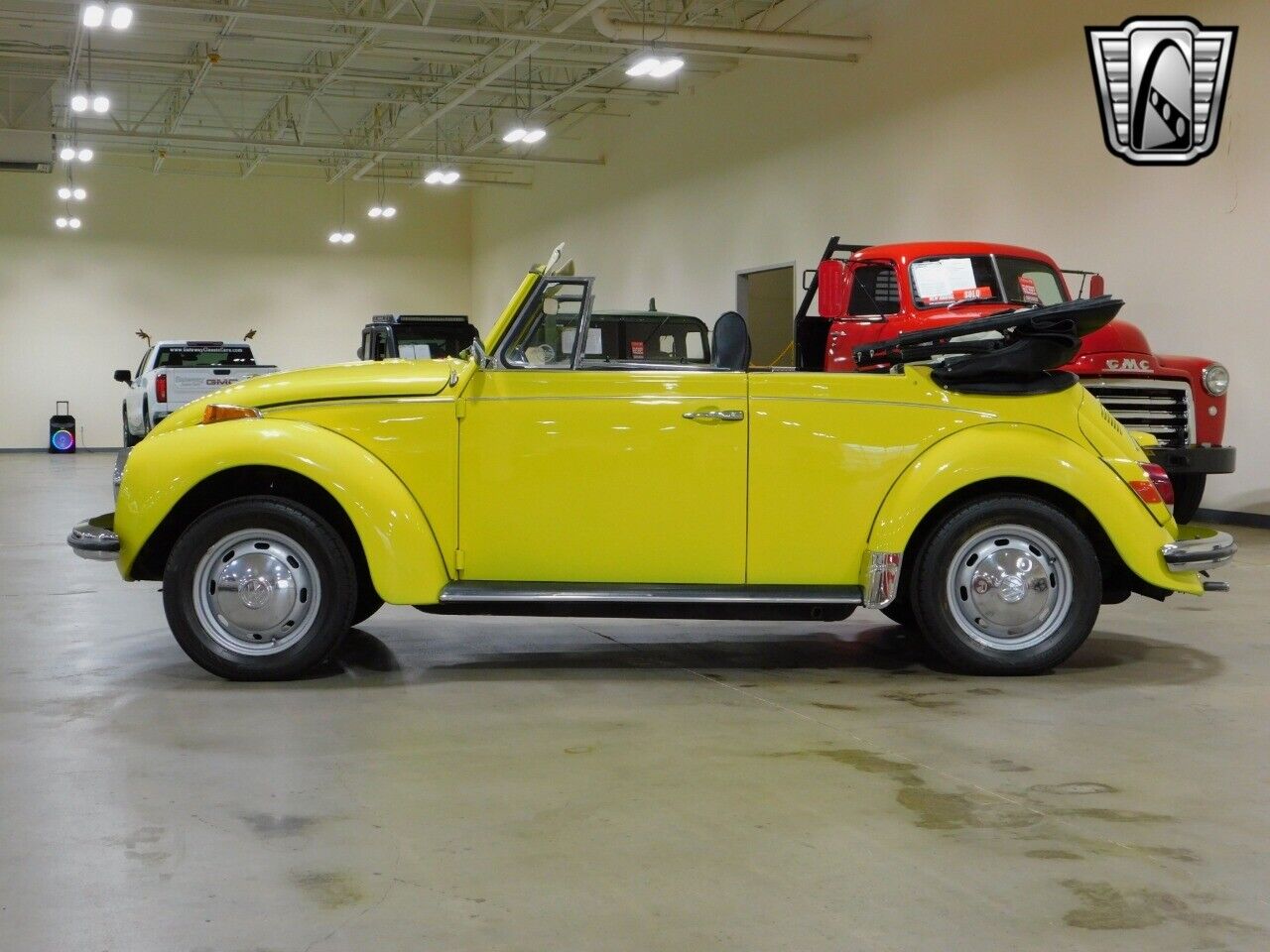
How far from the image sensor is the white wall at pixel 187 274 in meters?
30.6

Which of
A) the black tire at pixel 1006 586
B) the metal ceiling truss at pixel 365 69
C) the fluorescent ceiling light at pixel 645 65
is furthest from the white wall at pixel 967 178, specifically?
the black tire at pixel 1006 586

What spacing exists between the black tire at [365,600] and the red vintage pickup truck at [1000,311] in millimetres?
5599

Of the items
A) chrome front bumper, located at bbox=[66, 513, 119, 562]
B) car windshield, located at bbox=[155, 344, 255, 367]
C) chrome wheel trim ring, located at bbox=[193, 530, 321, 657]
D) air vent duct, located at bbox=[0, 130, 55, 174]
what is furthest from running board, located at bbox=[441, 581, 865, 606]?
air vent duct, located at bbox=[0, 130, 55, 174]

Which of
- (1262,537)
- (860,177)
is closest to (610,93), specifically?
(860,177)

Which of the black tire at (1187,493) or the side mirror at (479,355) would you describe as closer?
the side mirror at (479,355)

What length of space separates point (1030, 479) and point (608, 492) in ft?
5.71

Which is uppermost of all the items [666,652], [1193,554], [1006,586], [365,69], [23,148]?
[365,69]

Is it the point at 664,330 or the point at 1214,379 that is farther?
the point at 664,330

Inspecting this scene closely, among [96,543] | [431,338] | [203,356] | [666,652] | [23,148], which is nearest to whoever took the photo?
[96,543]

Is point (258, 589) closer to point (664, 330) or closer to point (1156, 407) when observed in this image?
point (664, 330)

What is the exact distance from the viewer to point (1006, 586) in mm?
5520

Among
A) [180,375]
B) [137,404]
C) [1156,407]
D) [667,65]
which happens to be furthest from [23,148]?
[1156,407]

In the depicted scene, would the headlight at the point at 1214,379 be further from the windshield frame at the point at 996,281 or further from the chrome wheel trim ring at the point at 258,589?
the chrome wheel trim ring at the point at 258,589

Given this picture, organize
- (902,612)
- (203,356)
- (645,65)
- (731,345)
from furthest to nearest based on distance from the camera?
(203,356)
(645,65)
(902,612)
(731,345)
